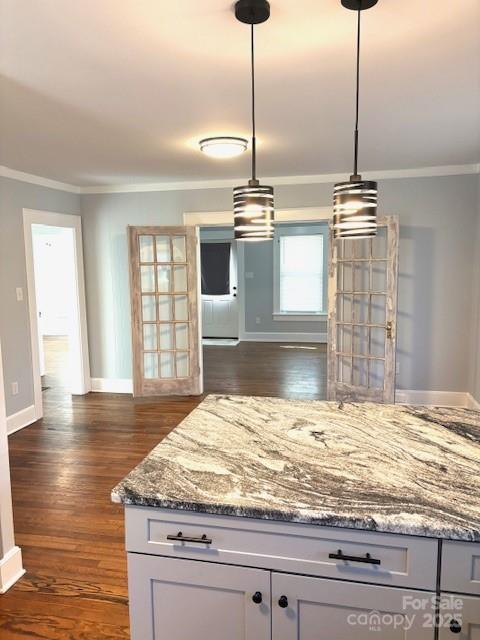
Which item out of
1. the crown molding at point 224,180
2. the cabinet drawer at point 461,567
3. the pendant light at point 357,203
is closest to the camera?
the cabinet drawer at point 461,567

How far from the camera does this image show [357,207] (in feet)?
5.50

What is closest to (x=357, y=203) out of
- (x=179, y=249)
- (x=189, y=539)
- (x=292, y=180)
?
(x=189, y=539)

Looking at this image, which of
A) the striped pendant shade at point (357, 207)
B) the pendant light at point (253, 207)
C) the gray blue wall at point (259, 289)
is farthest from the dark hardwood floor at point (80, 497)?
the gray blue wall at point (259, 289)

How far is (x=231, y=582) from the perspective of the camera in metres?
1.43

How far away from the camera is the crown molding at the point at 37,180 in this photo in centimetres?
437

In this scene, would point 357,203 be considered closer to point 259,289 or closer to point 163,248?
point 163,248

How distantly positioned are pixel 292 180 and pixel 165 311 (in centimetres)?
205

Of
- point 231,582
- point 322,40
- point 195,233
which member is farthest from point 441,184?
point 231,582

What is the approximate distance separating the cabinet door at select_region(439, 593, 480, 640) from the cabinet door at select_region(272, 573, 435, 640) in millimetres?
34

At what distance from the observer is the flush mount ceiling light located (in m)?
3.35

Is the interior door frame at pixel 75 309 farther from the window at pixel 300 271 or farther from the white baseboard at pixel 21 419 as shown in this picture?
the window at pixel 300 271

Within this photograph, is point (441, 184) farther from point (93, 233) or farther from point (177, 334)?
point (93, 233)

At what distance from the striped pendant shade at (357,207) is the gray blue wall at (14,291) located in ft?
11.9

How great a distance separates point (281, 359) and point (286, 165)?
3869mm
